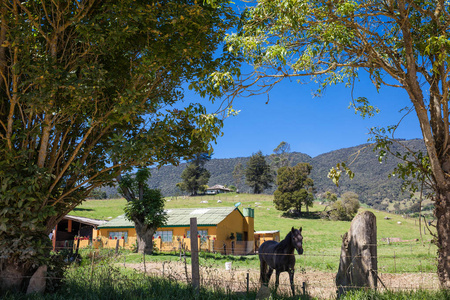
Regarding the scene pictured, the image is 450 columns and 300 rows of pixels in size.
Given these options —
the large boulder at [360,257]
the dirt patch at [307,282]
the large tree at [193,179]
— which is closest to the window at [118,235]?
the dirt patch at [307,282]

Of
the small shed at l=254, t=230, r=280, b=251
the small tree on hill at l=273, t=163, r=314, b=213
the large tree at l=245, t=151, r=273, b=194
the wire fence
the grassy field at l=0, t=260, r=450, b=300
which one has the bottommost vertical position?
the small shed at l=254, t=230, r=280, b=251

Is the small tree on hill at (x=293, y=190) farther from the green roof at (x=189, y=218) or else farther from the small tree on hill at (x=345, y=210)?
the green roof at (x=189, y=218)

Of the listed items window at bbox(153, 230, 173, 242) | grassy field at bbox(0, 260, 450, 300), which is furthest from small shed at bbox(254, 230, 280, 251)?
grassy field at bbox(0, 260, 450, 300)

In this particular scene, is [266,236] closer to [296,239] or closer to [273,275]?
[273,275]

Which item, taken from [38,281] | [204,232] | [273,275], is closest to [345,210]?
[204,232]

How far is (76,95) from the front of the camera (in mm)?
8523

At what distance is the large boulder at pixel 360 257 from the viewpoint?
7531 mm

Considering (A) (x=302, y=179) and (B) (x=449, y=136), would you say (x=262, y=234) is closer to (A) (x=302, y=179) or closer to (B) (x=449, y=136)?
(B) (x=449, y=136)

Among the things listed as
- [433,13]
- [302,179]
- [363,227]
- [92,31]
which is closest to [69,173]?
[92,31]

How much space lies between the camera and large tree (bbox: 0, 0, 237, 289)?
842 cm

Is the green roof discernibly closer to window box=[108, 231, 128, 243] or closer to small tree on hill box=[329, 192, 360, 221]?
window box=[108, 231, 128, 243]

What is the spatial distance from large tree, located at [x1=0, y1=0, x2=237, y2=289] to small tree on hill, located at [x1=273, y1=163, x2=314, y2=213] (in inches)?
2515

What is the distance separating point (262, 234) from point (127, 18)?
33.3 m

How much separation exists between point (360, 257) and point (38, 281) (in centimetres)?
766
